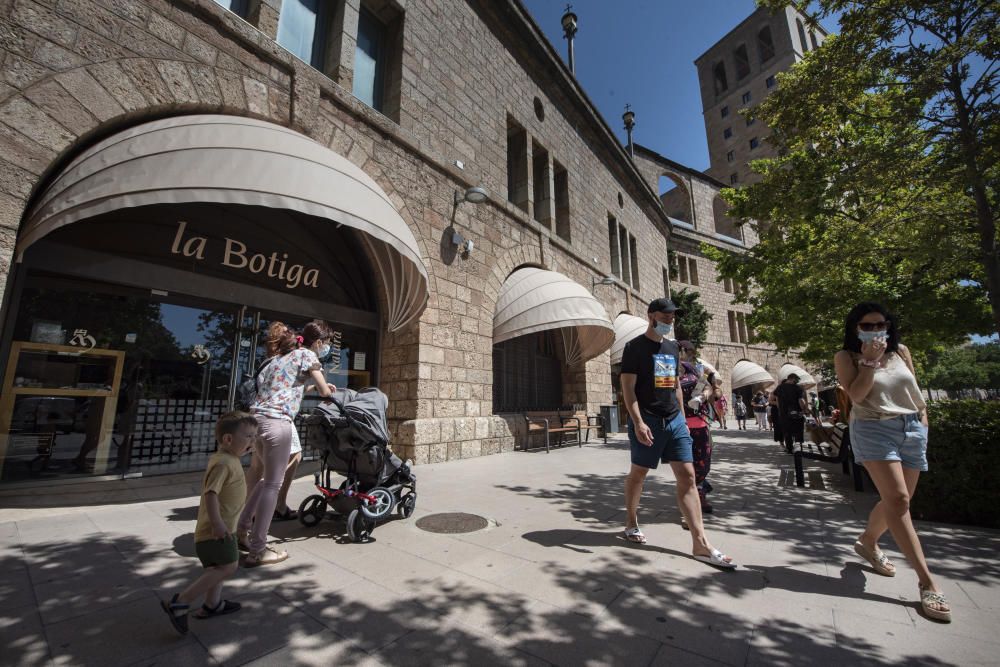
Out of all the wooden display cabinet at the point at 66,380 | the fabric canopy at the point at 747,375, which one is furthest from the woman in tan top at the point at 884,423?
the fabric canopy at the point at 747,375

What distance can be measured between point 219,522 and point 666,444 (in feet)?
9.73

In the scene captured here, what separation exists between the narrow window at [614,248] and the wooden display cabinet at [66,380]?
15360 millimetres

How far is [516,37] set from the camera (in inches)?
455

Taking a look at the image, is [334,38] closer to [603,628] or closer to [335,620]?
[335,620]

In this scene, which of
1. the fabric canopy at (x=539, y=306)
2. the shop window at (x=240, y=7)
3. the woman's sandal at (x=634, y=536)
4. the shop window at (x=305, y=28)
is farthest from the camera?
the fabric canopy at (x=539, y=306)

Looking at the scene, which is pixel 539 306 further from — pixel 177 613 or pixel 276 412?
pixel 177 613

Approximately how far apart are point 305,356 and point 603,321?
7.97m

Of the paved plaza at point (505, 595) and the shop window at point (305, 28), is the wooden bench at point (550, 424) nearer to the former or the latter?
the paved plaza at point (505, 595)

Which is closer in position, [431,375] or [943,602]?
[943,602]

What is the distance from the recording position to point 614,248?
17.5 m

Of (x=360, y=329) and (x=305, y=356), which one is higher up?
(x=360, y=329)

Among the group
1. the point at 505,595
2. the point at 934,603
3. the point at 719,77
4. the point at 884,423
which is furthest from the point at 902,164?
the point at 719,77

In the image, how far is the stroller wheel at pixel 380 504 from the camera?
356 centimetres

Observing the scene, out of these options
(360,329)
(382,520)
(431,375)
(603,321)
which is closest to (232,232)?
(360,329)
